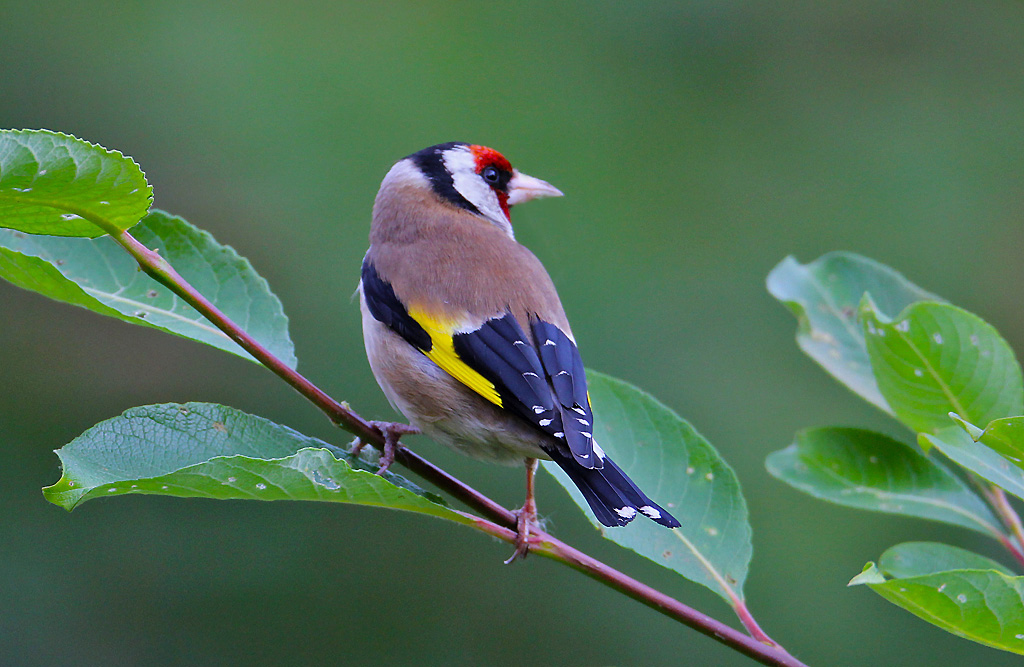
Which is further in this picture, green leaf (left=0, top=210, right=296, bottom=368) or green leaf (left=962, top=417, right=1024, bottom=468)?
green leaf (left=0, top=210, right=296, bottom=368)

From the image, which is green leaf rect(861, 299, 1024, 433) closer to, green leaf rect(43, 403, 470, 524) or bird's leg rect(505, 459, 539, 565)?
bird's leg rect(505, 459, 539, 565)

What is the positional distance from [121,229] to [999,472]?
4.78 feet

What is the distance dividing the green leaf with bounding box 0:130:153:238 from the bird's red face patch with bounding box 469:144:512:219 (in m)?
1.98

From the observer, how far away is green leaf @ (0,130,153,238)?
4.28ft

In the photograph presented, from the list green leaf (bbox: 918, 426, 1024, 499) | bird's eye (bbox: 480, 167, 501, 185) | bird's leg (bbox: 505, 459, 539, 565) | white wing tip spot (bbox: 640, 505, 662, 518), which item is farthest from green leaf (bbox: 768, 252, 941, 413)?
bird's eye (bbox: 480, 167, 501, 185)

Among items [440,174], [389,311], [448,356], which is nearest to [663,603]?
[448,356]

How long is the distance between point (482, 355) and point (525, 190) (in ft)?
4.47

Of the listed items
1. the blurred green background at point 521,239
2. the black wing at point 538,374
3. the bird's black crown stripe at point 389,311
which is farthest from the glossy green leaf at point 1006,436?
the blurred green background at point 521,239

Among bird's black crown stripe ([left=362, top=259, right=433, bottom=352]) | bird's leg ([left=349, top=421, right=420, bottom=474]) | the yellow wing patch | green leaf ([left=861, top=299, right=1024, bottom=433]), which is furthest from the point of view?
bird's black crown stripe ([left=362, top=259, right=433, bottom=352])

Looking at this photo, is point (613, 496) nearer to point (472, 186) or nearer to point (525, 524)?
point (525, 524)

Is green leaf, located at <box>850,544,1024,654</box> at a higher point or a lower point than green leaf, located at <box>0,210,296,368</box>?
higher

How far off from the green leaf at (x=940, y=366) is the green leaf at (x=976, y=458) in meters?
0.08

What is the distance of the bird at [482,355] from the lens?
1.94 metres

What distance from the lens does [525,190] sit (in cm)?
344
